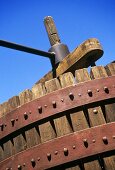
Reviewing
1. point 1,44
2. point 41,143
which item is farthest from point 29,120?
point 1,44

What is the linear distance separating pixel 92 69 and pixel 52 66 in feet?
3.83

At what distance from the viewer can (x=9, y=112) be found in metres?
3.03

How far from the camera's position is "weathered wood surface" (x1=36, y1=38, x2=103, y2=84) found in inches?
127

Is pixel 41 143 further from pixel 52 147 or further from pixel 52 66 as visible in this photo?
pixel 52 66

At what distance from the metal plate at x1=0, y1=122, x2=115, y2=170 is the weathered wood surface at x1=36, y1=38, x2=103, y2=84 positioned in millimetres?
1115

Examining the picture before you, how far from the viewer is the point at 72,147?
2520 mm

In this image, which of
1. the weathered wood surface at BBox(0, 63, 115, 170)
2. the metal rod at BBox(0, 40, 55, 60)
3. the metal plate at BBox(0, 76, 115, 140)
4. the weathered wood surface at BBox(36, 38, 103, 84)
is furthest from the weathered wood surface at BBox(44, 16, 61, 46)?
the metal plate at BBox(0, 76, 115, 140)

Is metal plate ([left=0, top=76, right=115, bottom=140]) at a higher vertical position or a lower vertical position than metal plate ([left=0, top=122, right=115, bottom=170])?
higher

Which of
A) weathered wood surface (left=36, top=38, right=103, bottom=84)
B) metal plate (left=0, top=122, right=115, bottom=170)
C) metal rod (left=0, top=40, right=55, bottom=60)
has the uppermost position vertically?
metal rod (left=0, top=40, right=55, bottom=60)

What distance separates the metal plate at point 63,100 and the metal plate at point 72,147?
0.99 ft

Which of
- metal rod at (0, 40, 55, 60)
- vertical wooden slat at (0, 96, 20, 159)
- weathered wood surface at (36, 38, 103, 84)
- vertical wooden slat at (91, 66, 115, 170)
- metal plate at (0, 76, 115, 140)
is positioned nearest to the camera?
vertical wooden slat at (91, 66, 115, 170)

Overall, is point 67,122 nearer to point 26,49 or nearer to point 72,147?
point 72,147

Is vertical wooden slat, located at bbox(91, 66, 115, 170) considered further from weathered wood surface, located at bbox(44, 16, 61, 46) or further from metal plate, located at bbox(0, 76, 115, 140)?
weathered wood surface, located at bbox(44, 16, 61, 46)

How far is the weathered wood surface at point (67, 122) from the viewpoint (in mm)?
2484
